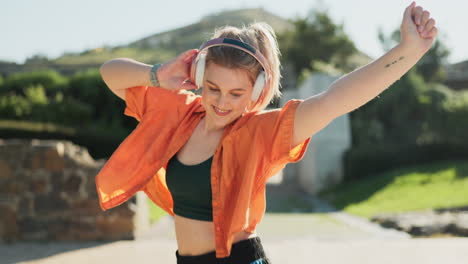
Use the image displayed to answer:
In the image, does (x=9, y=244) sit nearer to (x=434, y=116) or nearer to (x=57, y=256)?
(x=57, y=256)

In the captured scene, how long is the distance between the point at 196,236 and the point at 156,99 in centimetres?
60

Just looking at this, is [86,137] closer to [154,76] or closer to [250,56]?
[154,76]

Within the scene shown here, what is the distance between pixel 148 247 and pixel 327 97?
481 cm

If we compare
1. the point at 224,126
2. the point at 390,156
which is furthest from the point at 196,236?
the point at 390,156

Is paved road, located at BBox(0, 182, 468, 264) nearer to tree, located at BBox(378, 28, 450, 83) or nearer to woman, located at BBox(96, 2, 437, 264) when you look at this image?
woman, located at BBox(96, 2, 437, 264)

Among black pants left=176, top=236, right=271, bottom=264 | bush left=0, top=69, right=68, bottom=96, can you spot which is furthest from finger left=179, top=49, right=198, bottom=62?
bush left=0, top=69, right=68, bottom=96

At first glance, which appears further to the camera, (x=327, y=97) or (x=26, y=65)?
(x=26, y=65)

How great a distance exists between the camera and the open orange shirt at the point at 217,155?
6.32 feet

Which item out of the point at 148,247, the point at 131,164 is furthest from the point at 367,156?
the point at 131,164

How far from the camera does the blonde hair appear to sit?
77.0 inches

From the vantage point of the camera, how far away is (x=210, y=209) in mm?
2102

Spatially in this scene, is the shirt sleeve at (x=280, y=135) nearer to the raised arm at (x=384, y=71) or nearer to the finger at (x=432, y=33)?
the raised arm at (x=384, y=71)

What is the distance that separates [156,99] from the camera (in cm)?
233

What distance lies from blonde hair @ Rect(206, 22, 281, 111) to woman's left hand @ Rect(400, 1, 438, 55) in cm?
50
